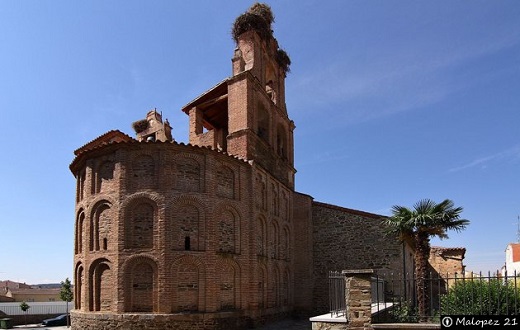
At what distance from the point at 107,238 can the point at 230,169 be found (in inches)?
228

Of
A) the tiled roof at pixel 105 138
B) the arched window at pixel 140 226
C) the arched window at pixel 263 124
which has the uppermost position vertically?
the arched window at pixel 263 124

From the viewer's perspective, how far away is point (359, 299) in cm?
983

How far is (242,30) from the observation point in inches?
917

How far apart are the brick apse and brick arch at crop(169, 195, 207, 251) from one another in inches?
1.6

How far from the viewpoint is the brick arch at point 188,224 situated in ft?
52.1

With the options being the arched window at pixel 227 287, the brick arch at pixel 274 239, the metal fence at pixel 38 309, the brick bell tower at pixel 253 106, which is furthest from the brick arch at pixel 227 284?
the metal fence at pixel 38 309

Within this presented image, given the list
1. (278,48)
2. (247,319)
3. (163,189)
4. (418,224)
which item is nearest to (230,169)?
(163,189)

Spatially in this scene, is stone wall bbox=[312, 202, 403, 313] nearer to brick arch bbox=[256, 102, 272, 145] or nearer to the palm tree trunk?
brick arch bbox=[256, 102, 272, 145]

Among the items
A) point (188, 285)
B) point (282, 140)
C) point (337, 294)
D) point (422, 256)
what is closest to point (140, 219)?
point (188, 285)

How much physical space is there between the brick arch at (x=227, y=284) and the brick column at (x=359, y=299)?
764 cm

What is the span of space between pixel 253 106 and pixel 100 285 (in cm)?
1090

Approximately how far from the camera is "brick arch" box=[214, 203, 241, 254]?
16938 millimetres

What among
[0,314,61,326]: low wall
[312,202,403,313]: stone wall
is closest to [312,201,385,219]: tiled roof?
[312,202,403,313]: stone wall

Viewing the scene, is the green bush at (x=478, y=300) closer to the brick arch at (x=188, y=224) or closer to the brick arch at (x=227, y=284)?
the brick arch at (x=227, y=284)
